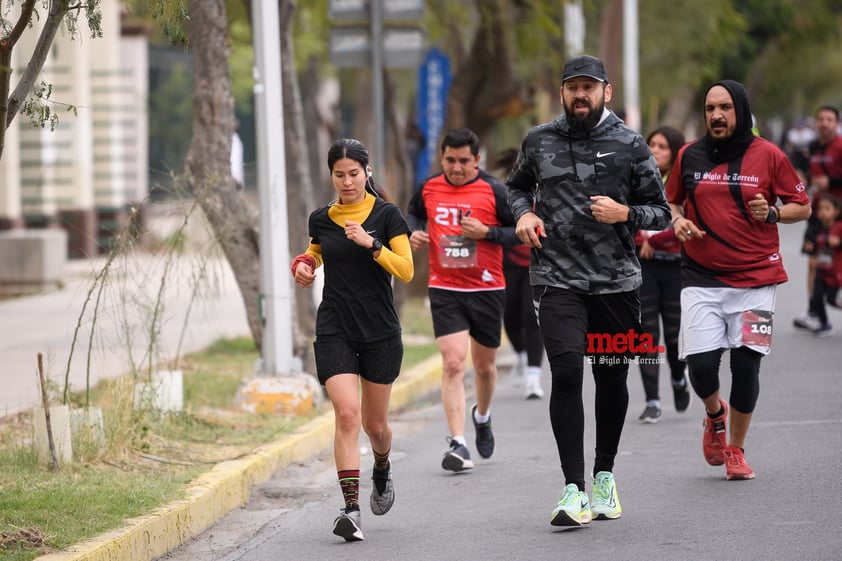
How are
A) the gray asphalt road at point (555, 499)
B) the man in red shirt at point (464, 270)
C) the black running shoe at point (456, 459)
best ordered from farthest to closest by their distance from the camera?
the man in red shirt at point (464, 270) < the black running shoe at point (456, 459) < the gray asphalt road at point (555, 499)

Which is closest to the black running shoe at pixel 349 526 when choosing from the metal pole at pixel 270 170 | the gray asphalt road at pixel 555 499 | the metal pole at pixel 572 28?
the gray asphalt road at pixel 555 499

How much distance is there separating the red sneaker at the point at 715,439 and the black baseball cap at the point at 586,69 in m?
2.10

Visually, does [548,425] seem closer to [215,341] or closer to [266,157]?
[266,157]

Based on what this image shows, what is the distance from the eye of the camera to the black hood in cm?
740

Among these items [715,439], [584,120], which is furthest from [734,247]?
[584,120]

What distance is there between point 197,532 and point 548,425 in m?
3.52

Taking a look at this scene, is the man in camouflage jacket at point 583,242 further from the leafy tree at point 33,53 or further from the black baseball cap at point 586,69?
the leafy tree at point 33,53

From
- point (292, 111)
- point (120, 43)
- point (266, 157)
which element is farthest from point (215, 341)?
point (120, 43)

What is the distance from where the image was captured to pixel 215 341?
46.5ft

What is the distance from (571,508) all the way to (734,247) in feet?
Answer: 5.91

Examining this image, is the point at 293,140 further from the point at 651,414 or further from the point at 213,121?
the point at 651,414

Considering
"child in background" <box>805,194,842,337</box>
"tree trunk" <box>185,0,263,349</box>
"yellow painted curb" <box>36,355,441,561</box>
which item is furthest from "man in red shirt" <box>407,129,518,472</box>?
"child in background" <box>805,194,842,337</box>

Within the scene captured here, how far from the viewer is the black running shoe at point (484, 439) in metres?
8.72

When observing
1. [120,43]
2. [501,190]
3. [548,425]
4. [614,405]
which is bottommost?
[548,425]
